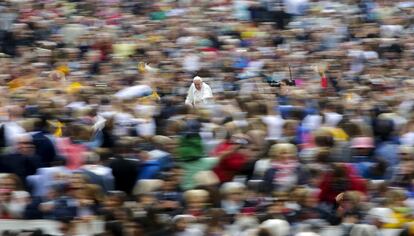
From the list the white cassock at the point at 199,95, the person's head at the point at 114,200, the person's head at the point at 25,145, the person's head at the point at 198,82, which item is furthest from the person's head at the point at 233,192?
the person's head at the point at 198,82

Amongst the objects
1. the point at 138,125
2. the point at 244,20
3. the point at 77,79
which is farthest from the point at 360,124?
the point at 244,20

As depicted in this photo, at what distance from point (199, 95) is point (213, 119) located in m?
2.55

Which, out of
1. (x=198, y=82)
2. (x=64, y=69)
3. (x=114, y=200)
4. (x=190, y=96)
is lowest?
(x=190, y=96)

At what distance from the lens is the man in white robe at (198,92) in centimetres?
1617

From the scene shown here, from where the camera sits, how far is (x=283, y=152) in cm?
1199

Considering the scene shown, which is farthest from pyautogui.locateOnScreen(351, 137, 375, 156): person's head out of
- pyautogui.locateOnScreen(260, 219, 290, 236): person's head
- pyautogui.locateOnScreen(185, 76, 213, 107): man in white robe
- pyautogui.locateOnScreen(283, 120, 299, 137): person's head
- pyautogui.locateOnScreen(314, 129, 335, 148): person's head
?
pyautogui.locateOnScreen(185, 76, 213, 107): man in white robe

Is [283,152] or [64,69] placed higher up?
[283,152]

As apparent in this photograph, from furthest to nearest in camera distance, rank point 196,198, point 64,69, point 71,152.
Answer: point 64,69 < point 71,152 < point 196,198

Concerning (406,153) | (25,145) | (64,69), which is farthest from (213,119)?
(64,69)

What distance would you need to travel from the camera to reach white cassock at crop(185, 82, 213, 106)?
52.7ft

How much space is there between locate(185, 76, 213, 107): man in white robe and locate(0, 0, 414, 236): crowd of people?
0.09ft

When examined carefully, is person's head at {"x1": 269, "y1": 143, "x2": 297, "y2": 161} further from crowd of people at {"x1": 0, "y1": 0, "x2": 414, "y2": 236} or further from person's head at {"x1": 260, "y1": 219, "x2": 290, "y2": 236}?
person's head at {"x1": 260, "y1": 219, "x2": 290, "y2": 236}

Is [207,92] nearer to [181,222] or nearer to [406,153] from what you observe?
[406,153]

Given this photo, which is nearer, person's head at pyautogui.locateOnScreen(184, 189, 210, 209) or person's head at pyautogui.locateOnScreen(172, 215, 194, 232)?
person's head at pyautogui.locateOnScreen(172, 215, 194, 232)
